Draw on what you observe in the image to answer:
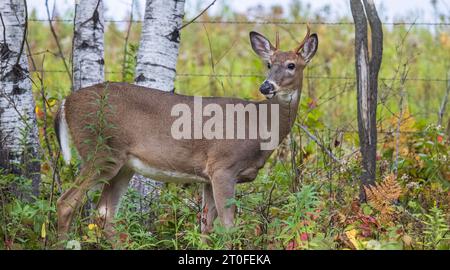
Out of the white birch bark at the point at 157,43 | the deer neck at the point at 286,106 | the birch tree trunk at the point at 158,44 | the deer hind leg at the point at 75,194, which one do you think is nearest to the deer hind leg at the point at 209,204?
the birch tree trunk at the point at 158,44

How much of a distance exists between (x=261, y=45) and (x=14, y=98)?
1.74 metres

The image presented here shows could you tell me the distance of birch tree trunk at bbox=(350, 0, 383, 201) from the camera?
557 cm

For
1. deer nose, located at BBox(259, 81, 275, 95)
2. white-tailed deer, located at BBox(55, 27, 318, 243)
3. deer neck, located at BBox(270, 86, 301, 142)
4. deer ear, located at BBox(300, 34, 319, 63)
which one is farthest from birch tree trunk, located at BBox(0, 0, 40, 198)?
deer ear, located at BBox(300, 34, 319, 63)

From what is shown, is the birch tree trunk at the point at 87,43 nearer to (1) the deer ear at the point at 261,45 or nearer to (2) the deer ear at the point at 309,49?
(1) the deer ear at the point at 261,45

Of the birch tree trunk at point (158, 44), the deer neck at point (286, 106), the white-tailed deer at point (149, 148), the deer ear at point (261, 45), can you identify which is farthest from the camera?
the deer ear at point (261, 45)

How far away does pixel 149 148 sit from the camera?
5.53m

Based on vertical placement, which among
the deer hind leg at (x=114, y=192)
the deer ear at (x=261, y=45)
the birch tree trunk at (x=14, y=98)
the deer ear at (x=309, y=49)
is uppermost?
the deer ear at (x=261, y=45)

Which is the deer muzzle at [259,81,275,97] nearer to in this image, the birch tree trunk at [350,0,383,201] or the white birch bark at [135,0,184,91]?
the birch tree trunk at [350,0,383,201]

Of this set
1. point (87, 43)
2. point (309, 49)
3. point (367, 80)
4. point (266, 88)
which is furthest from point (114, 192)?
point (367, 80)

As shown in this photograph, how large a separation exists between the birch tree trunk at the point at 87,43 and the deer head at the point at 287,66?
117cm

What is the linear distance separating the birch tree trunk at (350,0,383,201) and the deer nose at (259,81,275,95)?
0.55 metres

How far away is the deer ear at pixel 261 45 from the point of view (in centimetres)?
619
